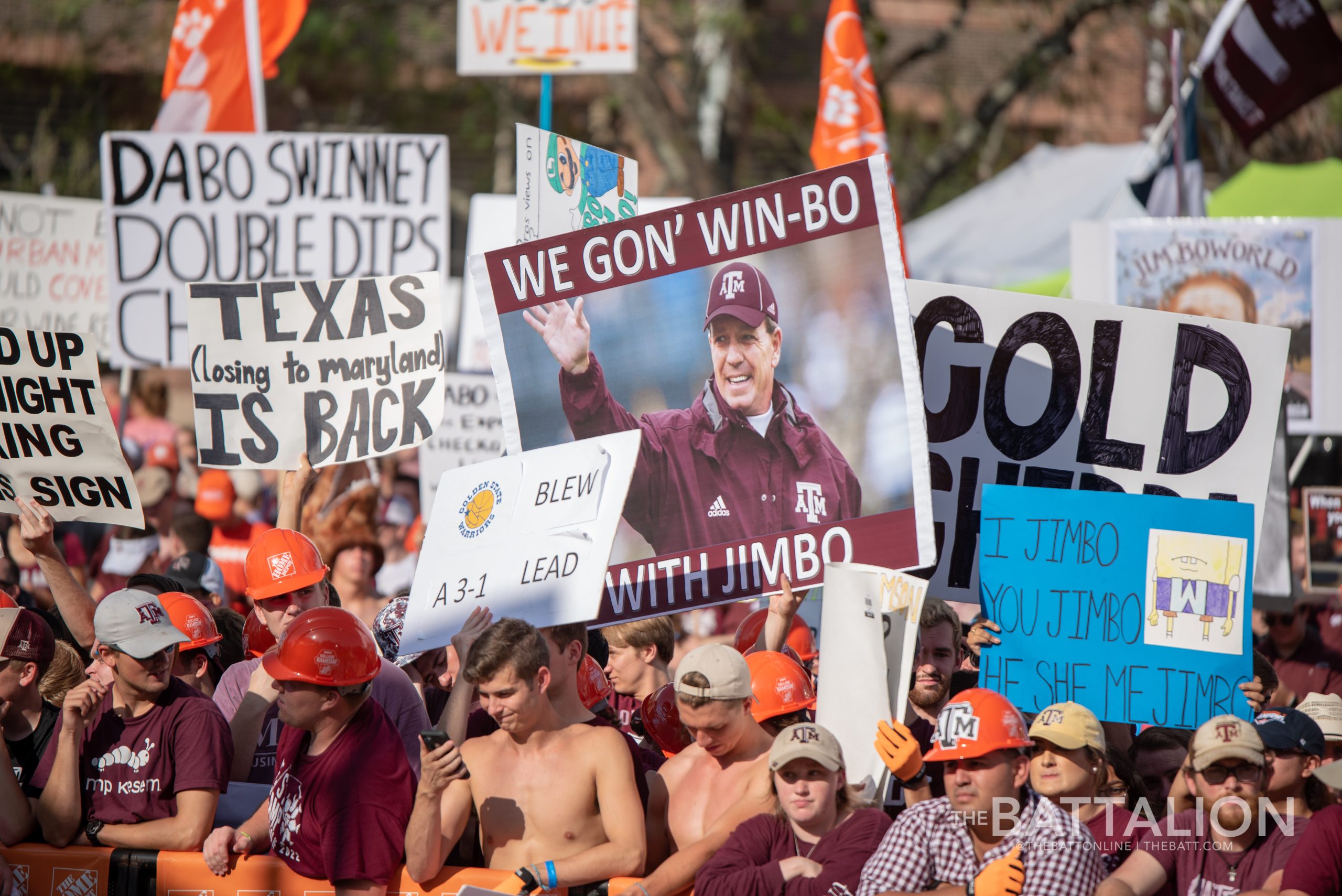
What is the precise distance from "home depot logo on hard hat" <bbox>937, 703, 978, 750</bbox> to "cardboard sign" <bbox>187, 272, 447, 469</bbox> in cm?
311

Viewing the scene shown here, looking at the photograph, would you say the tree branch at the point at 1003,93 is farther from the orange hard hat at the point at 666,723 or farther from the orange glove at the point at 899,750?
the orange glove at the point at 899,750

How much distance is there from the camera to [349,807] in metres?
4.62

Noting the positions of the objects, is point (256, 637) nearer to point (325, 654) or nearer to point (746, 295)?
point (325, 654)

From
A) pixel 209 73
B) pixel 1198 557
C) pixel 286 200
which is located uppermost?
pixel 209 73

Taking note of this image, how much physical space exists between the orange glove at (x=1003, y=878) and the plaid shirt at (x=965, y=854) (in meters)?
0.02

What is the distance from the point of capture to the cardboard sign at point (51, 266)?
11.1 meters

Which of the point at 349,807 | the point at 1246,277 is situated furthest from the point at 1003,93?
the point at 349,807

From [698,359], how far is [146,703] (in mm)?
2297

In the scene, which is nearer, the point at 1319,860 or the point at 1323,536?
the point at 1319,860

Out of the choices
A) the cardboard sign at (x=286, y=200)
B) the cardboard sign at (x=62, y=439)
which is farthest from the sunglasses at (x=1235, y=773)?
the cardboard sign at (x=286, y=200)

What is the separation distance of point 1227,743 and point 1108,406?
1.87 metres

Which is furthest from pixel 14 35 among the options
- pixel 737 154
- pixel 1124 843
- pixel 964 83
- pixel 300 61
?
pixel 1124 843

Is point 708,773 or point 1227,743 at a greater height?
point 1227,743

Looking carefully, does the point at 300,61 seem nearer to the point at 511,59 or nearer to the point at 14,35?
the point at 14,35
